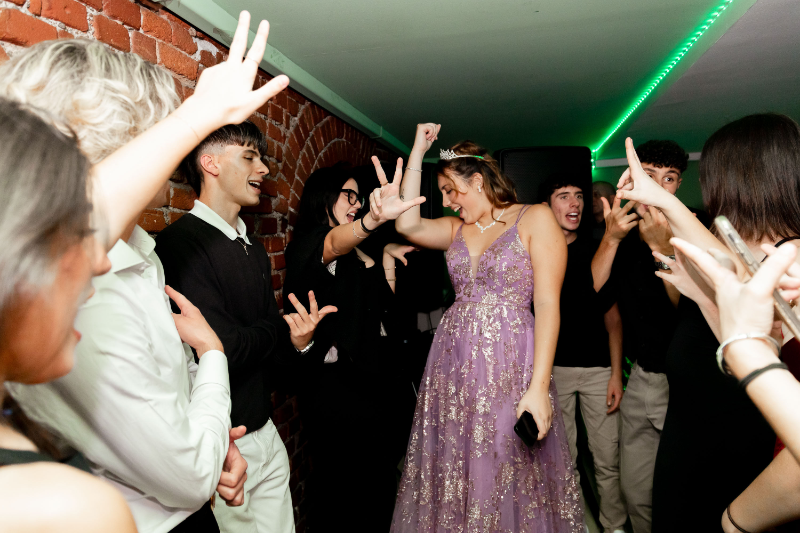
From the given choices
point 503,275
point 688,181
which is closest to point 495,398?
point 503,275

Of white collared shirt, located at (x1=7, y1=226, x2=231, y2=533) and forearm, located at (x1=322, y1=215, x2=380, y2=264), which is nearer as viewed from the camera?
white collared shirt, located at (x1=7, y1=226, x2=231, y2=533)

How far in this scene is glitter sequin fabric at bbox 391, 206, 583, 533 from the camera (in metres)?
1.69

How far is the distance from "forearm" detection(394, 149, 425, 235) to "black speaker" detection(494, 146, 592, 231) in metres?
0.98

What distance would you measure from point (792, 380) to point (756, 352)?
0.05 m

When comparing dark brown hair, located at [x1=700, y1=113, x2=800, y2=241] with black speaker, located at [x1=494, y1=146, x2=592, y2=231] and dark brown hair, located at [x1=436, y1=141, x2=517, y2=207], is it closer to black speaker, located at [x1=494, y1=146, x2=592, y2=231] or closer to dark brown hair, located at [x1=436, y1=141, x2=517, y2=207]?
dark brown hair, located at [x1=436, y1=141, x2=517, y2=207]

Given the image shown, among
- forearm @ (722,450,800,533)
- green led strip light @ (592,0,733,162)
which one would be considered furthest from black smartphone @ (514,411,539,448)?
green led strip light @ (592,0,733,162)

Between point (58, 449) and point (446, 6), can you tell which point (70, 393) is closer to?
point (58, 449)

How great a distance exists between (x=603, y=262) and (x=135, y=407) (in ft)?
6.89

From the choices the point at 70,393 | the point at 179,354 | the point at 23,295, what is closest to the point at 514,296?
the point at 179,354

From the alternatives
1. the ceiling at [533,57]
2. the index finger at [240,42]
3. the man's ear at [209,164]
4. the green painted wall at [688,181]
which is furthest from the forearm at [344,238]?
the green painted wall at [688,181]

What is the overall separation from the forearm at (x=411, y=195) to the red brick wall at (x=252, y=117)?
2.09 ft

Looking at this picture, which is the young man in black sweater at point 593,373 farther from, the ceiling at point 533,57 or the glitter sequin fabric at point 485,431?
the ceiling at point 533,57

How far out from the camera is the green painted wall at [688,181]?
17.3ft

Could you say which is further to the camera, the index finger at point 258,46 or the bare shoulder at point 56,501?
the index finger at point 258,46
